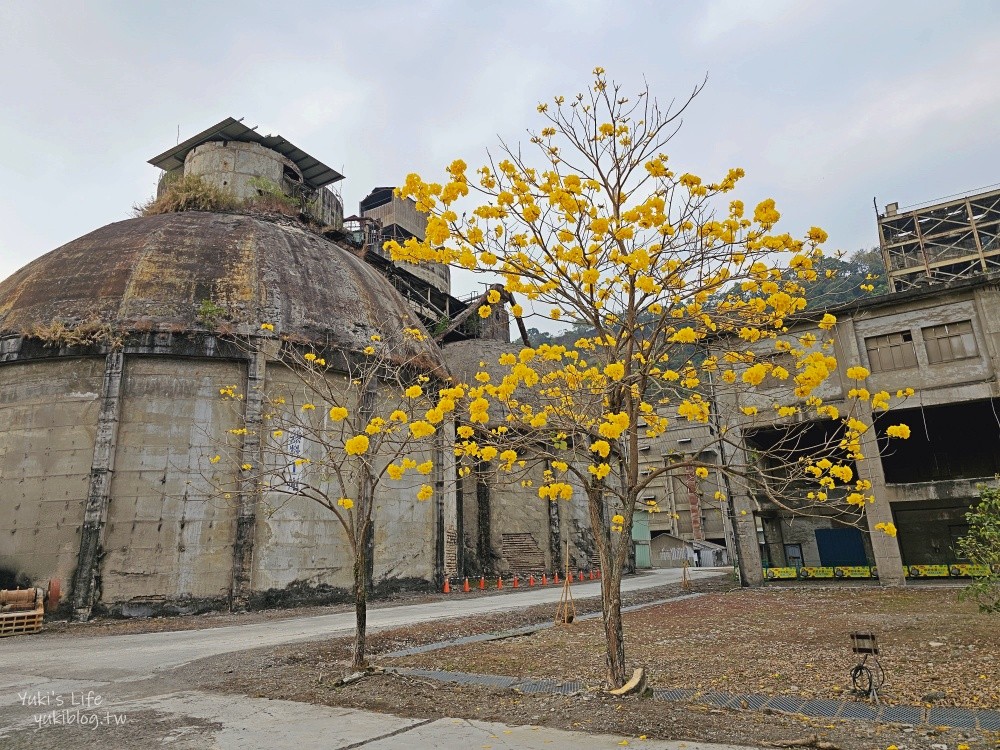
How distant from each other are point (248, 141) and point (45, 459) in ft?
69.9

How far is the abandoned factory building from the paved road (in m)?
5.66

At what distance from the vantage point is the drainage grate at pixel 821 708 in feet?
19.7

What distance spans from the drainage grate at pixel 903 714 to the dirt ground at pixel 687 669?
1.05ft

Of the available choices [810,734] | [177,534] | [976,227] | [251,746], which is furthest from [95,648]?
[976,227]

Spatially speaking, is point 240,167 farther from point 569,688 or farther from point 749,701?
point 749,701

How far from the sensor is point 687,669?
27.7ft

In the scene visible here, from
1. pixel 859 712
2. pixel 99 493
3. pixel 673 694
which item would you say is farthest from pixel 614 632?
pixel 99 493

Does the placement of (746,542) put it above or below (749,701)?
above

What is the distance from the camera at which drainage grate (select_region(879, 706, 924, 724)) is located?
227 inches

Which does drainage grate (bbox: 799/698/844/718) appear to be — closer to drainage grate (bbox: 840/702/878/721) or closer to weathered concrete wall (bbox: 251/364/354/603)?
drainage grate (bbox: 840/702/878/721)

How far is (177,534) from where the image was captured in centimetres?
1866

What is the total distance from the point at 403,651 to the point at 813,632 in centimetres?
813

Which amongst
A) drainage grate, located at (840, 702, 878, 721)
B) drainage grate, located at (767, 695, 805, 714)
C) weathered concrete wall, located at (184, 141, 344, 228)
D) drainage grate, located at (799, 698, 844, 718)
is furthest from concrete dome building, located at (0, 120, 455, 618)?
drainage grate, located at (840, 702, 878, 721)

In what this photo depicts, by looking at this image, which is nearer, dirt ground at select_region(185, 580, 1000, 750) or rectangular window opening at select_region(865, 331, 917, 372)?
dirt ground at select_region(185, 580, 1000, 750)
